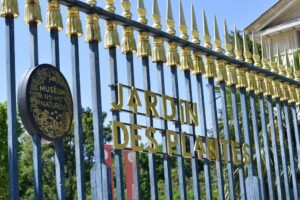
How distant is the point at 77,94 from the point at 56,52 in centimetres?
39

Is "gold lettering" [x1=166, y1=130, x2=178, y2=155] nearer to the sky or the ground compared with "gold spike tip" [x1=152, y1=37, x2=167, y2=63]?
nearer to the ground

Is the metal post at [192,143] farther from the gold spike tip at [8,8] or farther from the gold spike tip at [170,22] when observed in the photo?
the gold spike tip at [8,8]

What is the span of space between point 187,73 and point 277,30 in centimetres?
782

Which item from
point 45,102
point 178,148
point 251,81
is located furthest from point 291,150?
point 45,102

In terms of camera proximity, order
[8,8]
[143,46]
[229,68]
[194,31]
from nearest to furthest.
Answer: [8,8] → [143,46] → [194,31] → [229,68]

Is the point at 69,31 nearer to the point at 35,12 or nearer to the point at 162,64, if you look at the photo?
the point at 35,12

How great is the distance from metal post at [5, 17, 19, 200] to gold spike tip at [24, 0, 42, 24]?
0.19 metres

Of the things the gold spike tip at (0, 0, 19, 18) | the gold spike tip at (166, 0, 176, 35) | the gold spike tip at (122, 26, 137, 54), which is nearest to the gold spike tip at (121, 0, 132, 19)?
the gold spike tip at (122, 26, 137, 54)

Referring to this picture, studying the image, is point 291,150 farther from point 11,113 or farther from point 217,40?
point 11,113

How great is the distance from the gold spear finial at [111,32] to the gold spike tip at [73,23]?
0.36 meters

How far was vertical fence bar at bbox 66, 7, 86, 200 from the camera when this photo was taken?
5.61 m

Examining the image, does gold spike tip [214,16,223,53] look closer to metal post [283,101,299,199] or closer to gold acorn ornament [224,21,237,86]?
gold acorn ornament [224,21,237,86]

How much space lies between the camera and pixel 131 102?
6215 millimetres

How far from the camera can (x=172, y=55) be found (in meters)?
6.94
